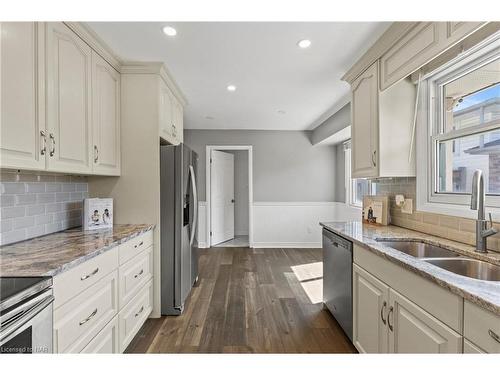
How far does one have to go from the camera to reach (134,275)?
6.28 feet

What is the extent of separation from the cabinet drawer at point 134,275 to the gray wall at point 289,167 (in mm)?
3023

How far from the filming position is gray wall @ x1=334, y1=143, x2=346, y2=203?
471 centimetres

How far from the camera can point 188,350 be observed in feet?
6.14

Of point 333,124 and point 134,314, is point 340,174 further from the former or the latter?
point 134,314

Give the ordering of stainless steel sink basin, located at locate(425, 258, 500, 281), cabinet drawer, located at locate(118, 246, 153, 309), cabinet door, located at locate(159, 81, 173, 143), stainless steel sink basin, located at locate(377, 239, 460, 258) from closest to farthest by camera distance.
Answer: stainless steel sink basin, located at locate(425, 258, 500, 281) < stainless steel sink basin, located at locate(377, 239, 460, 258) < cabinet drawer, located at locate(118, 246, 153, 309) < cabinet door, located at locate(159, 81, 173, 143)

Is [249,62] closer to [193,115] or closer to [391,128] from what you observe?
[391,128]

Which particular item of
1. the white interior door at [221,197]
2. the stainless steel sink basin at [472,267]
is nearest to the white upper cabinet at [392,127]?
the stainless steel sink basin at [472,267]

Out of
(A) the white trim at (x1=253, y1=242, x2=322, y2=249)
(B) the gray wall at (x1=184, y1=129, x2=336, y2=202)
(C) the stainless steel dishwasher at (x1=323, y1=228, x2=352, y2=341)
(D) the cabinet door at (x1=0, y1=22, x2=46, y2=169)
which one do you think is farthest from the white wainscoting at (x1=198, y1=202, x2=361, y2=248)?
(D) the cabinet door at (x1=0, y1=22, x2=46, y2=169)

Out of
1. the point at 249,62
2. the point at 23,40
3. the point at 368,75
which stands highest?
the point at 249,62

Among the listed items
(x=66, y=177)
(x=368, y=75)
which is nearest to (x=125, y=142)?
(x=66, y=177)

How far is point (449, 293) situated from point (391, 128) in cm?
146

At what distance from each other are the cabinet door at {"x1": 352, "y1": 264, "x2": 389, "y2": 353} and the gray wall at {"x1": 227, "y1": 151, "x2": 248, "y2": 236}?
14.4 ft

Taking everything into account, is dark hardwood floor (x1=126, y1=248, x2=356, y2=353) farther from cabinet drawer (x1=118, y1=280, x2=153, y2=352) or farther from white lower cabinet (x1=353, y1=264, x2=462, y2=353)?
white lower cabinet (x1=353, y1=264, x2=462, y2=353)

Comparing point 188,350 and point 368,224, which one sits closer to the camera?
point 188,350
